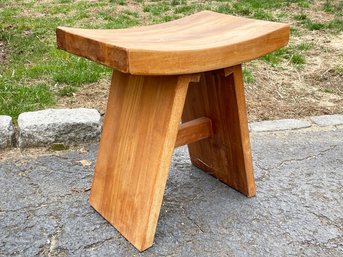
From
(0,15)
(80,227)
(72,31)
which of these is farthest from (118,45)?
(0,15)

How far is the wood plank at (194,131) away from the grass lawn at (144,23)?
2.84 ft

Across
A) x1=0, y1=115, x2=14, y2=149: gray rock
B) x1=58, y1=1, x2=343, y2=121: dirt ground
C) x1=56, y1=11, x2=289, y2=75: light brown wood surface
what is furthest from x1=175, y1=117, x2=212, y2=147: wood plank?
x1=0, y1=115, x2=14, y2=149: gray rock

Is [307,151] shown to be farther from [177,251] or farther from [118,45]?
[118,45]

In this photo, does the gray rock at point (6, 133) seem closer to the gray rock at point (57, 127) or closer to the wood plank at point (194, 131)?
the gray rock at point (57, 127)

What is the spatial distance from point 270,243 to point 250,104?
53.9 inches

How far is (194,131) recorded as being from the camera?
1982 millimetres

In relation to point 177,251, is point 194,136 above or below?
above

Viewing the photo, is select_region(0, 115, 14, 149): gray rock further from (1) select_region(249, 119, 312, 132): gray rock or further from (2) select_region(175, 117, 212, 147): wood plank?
(1) select_region(249, 119, 312, 132): gray rock

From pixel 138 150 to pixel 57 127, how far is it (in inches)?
33.6

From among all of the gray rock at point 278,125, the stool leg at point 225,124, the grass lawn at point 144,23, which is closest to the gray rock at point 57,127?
the grass lawn at point 144,23

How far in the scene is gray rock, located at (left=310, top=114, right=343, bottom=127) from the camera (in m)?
2.79

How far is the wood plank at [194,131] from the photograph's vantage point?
75.4 inches

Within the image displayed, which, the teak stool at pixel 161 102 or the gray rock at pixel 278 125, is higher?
the teak stool at pixel 161 102

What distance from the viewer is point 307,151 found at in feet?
8.16
